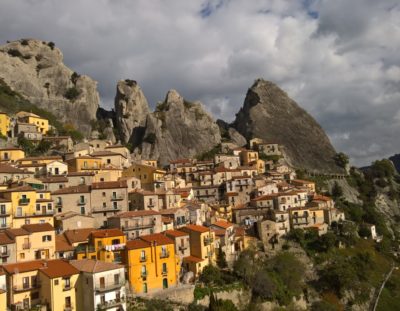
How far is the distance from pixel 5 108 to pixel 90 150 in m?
25.7

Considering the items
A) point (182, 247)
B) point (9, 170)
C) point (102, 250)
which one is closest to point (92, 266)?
point (102, 250)

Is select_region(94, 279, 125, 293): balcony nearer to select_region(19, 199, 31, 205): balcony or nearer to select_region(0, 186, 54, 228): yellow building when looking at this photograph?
select_region(0, 186, 54, 228): yellow building

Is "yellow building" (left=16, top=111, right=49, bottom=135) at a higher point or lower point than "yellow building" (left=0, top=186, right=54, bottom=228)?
higher

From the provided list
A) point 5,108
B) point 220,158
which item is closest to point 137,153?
point 220,158

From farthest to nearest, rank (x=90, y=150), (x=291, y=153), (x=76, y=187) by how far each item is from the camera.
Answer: (x=291, y=153), (x=90, y=150), (x=76, y=187)

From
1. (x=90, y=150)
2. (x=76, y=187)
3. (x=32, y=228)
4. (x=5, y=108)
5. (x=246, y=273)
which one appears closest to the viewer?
(x=32, y=228)

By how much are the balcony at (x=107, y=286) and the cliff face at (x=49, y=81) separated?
241ft

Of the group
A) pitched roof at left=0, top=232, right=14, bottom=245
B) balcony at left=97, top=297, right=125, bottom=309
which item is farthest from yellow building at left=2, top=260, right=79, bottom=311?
pitched roof at left=0, top=232, right=14, bottom=245

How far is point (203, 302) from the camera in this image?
4419 cm

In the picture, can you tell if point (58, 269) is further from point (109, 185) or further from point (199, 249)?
point (109, 185)

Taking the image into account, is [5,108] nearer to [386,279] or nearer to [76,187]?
[76,187]

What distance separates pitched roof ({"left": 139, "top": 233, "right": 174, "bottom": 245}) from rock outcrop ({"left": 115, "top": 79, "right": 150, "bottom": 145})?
220 ft

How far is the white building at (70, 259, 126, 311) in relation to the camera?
119ft

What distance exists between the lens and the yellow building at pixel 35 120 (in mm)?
81562
